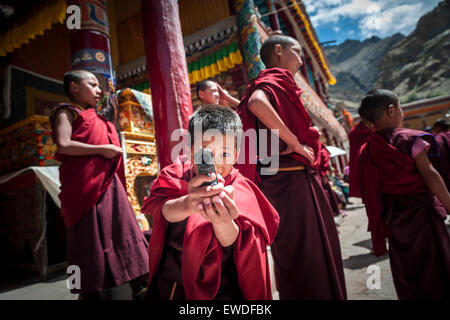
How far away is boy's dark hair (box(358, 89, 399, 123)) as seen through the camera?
160 centimetres

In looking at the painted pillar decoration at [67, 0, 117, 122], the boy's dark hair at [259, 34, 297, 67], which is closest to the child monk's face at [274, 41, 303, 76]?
the boy's dark hair at [259, 34, 297, 67]

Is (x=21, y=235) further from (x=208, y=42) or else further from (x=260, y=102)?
(x=208, y=42)

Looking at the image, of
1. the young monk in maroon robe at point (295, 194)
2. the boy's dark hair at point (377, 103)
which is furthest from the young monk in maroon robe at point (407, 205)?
the young monk in maroon robe at point (295, 194)

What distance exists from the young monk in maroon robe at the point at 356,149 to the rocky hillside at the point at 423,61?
35013mm

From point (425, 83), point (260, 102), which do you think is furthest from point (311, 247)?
point (425, 83)

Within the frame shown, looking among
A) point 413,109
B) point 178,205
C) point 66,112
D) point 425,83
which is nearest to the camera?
point 178,205

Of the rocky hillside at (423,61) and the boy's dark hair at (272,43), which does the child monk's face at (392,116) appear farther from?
the rocky hillside at (423,61)

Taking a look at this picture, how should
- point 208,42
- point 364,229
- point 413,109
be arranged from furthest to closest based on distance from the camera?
point 413,109 → point 208,42 → point 364,229

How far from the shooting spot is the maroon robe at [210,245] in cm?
76

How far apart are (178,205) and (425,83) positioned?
44227 mm

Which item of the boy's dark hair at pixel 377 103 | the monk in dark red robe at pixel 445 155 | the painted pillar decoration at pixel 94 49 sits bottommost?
the monk in dark red robe at pixel 445 155

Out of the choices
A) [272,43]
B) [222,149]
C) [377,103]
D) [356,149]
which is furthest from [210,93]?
[356,149]

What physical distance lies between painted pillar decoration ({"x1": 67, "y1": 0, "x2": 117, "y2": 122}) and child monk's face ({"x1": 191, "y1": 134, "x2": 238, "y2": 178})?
165 cm
